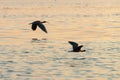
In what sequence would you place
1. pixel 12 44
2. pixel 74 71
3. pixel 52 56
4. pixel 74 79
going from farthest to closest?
pixel 12 44, pixel 52 56, pixel 74 71, pixel 74 79

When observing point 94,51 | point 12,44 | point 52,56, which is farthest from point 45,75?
point 12,44

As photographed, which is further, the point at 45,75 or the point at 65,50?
the point at 65,50

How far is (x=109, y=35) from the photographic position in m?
42.5

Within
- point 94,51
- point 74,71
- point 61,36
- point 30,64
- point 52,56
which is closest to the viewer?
point 74,71

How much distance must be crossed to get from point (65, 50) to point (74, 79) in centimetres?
964

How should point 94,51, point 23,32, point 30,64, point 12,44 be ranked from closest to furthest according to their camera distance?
point 30,64
point 94,51
point 12,44
point 23,32

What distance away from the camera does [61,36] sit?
138 feet

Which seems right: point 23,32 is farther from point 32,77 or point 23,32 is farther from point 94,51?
point 32,77

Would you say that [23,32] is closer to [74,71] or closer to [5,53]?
[5,53]

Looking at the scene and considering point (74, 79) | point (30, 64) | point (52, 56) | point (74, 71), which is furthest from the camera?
point (52, 56)

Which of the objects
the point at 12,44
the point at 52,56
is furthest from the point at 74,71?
the point at 12,44

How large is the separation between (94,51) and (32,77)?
361 inches

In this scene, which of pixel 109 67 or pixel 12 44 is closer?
pixel 109 67

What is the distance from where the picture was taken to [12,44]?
36.4 meters
